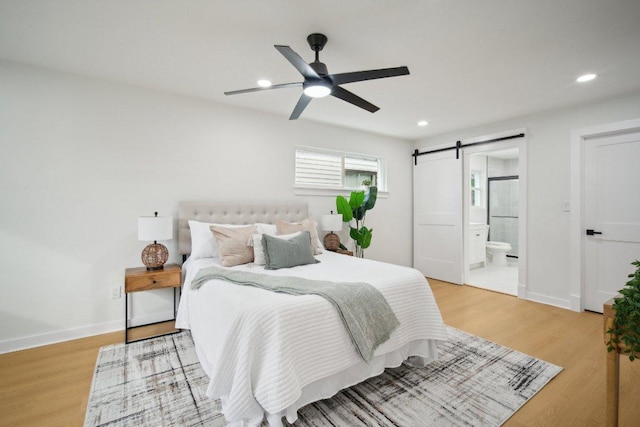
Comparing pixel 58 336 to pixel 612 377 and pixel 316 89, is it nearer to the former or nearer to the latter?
pixel 316 89

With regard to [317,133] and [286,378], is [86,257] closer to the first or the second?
[286,378]

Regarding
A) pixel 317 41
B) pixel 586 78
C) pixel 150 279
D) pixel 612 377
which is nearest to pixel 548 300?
pixel 586 78

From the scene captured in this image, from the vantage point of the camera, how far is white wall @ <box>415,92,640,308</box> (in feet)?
11.8

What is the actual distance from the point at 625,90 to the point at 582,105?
1.31 feet

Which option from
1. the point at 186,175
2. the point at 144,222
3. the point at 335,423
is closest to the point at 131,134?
the point at 186,175

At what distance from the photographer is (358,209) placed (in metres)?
4.44

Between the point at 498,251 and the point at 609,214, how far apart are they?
3088 mm

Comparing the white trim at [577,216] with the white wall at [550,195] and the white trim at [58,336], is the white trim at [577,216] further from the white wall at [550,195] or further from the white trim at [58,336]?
the white trim at [58,336]

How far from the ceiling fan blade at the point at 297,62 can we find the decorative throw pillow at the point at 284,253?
4.91ft

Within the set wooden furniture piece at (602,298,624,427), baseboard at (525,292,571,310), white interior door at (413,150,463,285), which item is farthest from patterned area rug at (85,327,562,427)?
white interior door at (413,150,463,285)

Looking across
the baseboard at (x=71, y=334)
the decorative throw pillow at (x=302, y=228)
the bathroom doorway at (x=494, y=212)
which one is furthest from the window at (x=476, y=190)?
the baseboard at (x=71, y=334)

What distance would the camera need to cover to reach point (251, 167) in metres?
3.78

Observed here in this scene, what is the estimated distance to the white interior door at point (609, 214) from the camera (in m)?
3.24

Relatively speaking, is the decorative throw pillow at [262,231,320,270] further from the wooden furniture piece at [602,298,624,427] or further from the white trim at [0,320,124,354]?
the wooden furniture piece at [602,298,624,427]
